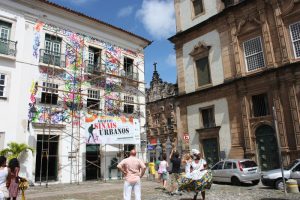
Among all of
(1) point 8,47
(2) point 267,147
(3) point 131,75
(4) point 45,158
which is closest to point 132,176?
(4) point 45,158

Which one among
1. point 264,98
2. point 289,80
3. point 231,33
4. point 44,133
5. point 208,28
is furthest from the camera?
point 208,28

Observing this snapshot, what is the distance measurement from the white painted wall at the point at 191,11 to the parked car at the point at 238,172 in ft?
46.5

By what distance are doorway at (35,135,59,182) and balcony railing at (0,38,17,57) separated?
204 inches

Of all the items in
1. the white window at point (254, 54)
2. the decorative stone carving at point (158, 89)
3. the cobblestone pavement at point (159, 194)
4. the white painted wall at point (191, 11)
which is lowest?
the cobblestone pavement at point (159, 194)

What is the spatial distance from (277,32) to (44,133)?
672 inches

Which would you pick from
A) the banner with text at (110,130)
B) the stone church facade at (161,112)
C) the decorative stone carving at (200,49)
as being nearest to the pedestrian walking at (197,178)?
the banner with text at (110,130)

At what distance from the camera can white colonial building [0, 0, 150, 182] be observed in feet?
56.3

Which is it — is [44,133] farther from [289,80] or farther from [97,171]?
[289,80]

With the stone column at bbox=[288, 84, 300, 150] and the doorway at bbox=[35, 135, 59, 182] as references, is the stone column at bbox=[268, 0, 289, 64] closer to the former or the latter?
the stone column at bbox=[288, 84, 300, 150]

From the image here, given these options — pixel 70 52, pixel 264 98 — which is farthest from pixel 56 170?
pixel 264 98

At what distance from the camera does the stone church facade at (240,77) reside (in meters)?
20.2

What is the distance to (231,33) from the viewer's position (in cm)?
2377

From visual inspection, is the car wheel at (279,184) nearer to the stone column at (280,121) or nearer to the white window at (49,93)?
the stone column at (280,121)

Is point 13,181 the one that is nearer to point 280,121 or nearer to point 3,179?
point 3,179
